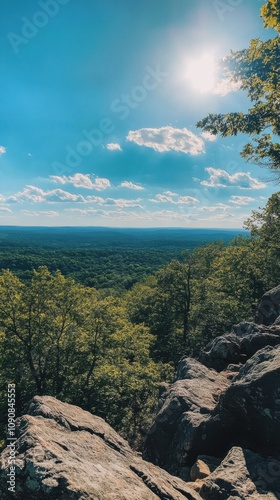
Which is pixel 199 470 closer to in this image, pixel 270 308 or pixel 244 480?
pixel 244 480

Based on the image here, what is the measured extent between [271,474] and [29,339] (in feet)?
69.3

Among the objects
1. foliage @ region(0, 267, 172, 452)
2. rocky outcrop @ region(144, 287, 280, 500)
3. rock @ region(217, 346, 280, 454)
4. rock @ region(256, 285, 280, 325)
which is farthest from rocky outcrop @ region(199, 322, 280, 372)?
foliage @ region(0, 267, 172, 452)

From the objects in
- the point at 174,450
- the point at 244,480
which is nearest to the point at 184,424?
the point at 174,450

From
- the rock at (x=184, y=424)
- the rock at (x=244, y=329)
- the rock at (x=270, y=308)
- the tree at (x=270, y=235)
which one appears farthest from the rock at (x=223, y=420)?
the tree at (x=270, y=235)

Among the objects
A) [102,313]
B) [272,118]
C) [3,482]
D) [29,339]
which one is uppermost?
[272,118]

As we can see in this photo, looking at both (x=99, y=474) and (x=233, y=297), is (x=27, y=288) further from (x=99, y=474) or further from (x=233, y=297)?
(x=233, y=297)

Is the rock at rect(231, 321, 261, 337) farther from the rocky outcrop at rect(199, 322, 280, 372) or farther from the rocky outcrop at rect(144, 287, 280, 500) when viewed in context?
the rocky outcrop at rect(144, 287, 280, 500)

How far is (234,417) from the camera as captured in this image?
10.1 m

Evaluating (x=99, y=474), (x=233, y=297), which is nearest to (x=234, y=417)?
(x=99, y=474)

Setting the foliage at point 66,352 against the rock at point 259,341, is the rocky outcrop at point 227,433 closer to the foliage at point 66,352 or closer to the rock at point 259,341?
the rock at point 259,341

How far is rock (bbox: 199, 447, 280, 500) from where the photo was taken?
7.40 m

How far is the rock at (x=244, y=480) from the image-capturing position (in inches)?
291

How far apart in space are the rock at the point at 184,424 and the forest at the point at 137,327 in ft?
22.1

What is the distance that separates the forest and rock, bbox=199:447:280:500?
1110 cm
